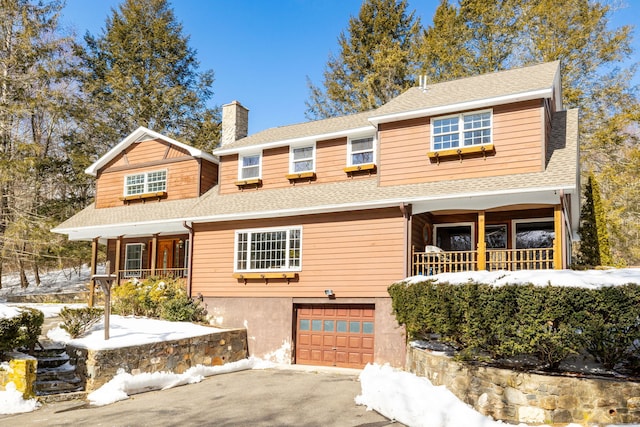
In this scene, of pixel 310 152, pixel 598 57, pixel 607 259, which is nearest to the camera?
pixel 310 152

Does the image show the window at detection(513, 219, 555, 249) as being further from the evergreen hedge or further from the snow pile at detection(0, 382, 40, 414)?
the snow pile at detection(0, 382, 40, 414)

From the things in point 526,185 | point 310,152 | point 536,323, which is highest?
point 310,152

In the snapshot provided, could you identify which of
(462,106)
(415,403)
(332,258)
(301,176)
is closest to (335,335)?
(332,258)

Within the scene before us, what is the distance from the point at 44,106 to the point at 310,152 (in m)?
17.2

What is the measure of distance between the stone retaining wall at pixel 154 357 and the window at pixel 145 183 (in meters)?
7.85

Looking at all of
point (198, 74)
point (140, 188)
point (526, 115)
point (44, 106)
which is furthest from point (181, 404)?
point (198, 74)

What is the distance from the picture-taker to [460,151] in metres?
13.8

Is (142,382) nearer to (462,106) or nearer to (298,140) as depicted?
(298,140)

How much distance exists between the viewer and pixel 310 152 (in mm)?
17172

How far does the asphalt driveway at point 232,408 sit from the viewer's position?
8703mm

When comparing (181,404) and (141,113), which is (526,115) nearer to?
(181,404)

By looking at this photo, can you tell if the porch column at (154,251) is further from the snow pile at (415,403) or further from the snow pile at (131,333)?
the snow pile at (415,403)

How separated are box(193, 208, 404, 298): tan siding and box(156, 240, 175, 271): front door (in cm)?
430

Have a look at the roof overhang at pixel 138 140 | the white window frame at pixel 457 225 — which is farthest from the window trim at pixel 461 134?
the roof overhang at pixel 138 140
